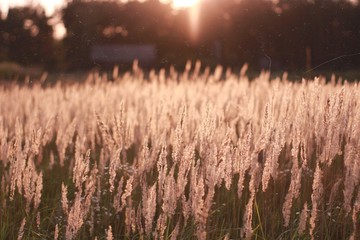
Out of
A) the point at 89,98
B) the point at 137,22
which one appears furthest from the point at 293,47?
the point at 89,98

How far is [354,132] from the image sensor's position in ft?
8.55

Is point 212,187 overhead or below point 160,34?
below

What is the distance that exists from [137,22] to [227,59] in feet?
16.7

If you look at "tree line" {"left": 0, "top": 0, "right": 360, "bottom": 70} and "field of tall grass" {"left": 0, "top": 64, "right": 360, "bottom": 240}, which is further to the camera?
"tree line" {"left": 0, "top": 0, "right": 360, "bottom": 70}

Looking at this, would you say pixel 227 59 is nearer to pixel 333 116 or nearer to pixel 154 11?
pixel 154 11

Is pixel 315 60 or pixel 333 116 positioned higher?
pixel 315 60

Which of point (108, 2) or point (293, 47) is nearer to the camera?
point (293, 47)

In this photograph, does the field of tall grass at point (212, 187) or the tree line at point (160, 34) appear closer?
the field of tall grass at point (212, 187)

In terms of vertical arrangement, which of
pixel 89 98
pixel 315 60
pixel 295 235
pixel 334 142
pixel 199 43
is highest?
pixel 199 43

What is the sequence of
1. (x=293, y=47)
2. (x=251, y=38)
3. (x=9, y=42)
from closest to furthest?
(x=293, y=47) → (x=251, y=38) → (x=9, y=42)

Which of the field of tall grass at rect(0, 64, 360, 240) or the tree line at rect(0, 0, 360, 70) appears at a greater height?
the tree line at rect(0, 0, 360, 70)

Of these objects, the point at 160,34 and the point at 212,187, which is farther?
the point at 160,34


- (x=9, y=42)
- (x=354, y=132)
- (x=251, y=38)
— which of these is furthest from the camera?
(x=9, y=42)

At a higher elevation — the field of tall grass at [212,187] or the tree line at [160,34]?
the tree line at [160,34]
